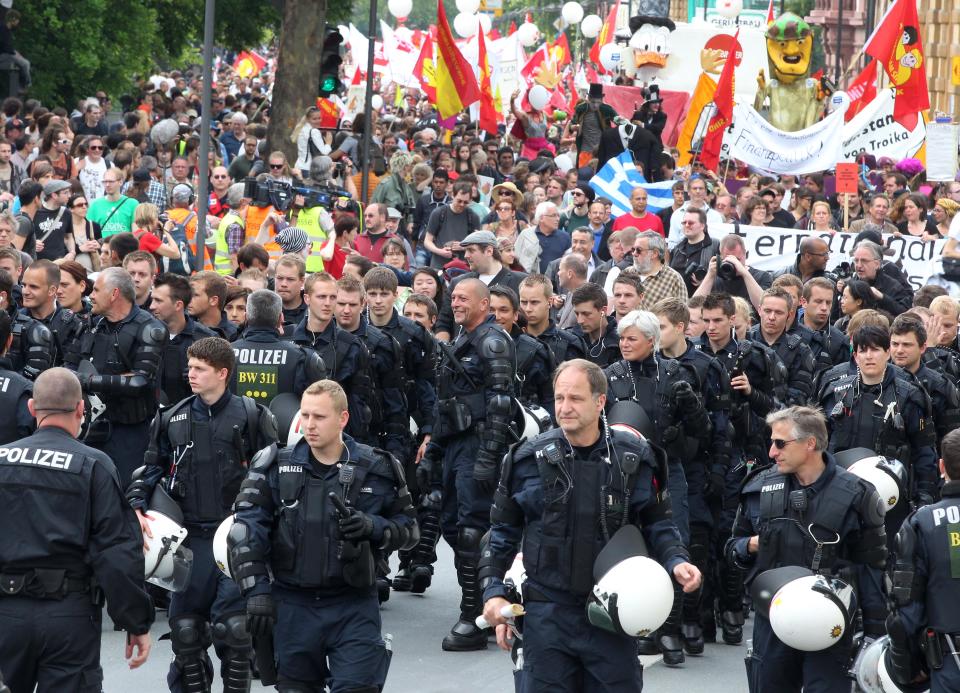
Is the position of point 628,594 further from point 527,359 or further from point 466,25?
point 466,25

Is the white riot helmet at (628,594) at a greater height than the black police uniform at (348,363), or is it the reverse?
the black police uniform at (348,363)

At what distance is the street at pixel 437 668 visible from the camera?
902 cm

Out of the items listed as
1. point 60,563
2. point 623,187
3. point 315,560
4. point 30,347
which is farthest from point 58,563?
point 623,187

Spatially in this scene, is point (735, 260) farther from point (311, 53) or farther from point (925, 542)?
point (311, 53)

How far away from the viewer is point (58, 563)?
648 cm

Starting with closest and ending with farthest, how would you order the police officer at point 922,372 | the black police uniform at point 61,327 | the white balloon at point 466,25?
the police officer at point 922,372 → the black police uniform at point 61,327 → the white balloon at point 466,25

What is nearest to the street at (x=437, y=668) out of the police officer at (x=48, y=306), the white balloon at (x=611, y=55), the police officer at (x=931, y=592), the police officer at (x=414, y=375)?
the police officer at (x=414, y=375)

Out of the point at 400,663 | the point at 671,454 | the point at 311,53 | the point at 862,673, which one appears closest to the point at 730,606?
the point at 671,454

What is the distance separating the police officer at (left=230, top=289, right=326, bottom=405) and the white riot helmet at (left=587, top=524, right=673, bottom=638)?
3156 millimetres

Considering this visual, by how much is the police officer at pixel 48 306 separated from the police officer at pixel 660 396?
3.75 metres

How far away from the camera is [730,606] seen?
1015 centimetres

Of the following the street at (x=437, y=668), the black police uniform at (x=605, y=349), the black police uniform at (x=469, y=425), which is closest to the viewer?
the street at (x=437, y=668)

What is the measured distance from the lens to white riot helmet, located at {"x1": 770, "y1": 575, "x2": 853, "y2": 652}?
6.90m

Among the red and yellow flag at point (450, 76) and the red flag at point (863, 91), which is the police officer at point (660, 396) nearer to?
the red and yellow flag at point (450, 76)
